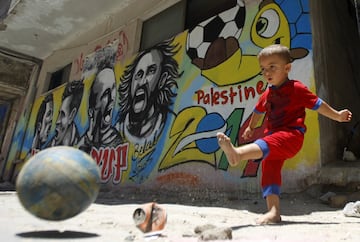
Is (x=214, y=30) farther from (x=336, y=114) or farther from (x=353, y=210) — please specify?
(x=353, y=210)

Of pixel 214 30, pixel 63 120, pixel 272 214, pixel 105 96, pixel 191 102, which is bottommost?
pixel 272 214

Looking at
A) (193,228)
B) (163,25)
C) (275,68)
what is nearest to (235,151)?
(193,228)

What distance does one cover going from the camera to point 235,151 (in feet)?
6.30

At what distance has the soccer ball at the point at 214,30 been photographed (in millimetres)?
4695

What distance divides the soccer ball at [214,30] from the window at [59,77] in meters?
4.71

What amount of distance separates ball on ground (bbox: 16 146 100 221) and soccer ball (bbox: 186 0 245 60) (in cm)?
343

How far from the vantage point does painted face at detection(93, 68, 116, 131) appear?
6.56 meters

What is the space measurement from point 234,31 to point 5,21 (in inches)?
235

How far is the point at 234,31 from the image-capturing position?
4.68 meters

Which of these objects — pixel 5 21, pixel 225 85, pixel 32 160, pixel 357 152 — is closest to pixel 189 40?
pixel 225 85

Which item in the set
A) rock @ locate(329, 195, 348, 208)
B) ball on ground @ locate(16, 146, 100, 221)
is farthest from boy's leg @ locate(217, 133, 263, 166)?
rock @ locate(329, 195, 348, 208)

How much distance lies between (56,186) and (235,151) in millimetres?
948

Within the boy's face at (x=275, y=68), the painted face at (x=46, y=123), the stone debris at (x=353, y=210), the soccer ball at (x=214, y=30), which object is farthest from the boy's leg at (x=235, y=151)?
the painted face at (x=46, y=123)

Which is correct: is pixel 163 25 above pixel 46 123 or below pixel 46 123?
above
